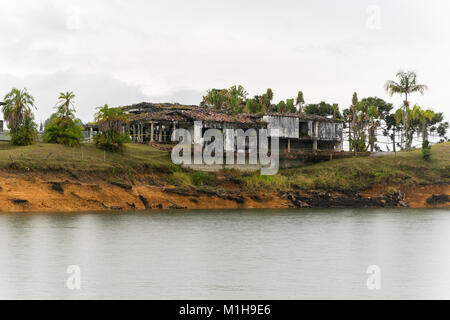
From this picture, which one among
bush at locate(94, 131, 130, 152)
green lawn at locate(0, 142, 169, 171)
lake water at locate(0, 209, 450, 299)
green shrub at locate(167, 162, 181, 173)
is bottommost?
lake water at locate(0, 209, 450, 299)

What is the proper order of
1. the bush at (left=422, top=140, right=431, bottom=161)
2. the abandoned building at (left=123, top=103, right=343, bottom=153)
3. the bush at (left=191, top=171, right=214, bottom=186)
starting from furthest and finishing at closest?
1. the bush at (left=422, top=140, right=431, bottom=161)
2. the abandoned building at (left=123, top=103, right=343, bottom=153)
3. the bush at (left=191, top=171, right=214, bottom=186)

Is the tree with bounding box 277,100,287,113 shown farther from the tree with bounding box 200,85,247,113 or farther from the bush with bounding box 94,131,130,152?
the bush with bounding box 94,131,130,152

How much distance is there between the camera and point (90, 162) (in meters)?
72.5

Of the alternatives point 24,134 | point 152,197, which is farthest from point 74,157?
point 152,197

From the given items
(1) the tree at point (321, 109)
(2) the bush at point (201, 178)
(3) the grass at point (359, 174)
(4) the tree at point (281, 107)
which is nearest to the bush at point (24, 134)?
(2) the bush at point (201, 178)

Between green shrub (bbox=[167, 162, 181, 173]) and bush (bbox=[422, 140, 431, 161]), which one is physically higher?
bush (bbox=[422, 140, 431, 161])

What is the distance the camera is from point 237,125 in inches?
3634

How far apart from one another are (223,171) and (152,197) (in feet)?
40.0

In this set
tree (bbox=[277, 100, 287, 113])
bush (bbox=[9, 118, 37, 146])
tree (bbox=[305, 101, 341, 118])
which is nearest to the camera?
bush (bbox=[9, 118, 37, 146])

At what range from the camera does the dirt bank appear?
65188mm

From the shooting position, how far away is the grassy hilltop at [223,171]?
6969cm

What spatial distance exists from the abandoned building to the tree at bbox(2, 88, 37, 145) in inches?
675

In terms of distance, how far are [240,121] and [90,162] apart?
2728 cm

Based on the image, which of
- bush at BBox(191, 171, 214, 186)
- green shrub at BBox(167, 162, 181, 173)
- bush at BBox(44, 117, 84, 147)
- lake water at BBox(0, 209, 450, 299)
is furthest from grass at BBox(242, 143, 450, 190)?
lake water at BBox(0, 209, 450, 299)
